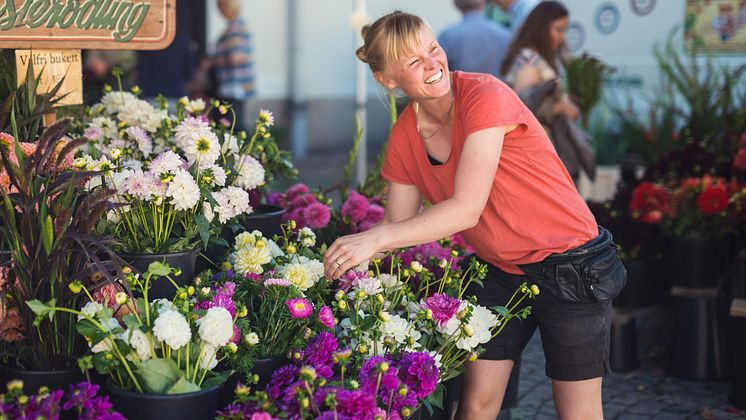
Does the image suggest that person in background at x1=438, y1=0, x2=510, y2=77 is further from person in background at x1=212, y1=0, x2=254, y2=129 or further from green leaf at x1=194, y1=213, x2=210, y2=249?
green leaf at x1=194, y1=213, x2=210, y2=249

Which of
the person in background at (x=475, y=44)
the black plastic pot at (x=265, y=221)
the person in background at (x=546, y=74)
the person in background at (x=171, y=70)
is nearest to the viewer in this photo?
the black plastic pot at (x=265, y=221)

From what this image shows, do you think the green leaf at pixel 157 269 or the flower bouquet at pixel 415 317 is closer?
the green leaf at pixel 157 269

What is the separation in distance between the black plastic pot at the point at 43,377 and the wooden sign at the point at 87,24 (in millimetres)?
1053

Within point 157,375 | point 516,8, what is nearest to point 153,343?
point 157,375

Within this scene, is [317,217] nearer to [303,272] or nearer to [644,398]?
[303,272]

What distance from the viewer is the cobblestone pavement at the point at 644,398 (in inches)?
146

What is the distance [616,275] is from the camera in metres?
2.35

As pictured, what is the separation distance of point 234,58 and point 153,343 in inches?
269

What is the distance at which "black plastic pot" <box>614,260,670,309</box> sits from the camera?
13.7ft

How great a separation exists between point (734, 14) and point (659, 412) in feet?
11.8

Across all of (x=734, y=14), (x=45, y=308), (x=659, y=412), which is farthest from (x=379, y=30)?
(x=734, y=14)

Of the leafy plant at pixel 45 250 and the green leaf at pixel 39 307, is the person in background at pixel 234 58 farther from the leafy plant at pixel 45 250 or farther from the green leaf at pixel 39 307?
the green leaf at pixel 39 307

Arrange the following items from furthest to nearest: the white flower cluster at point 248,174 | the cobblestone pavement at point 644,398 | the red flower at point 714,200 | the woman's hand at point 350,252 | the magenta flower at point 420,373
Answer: the red flower at point 714,200 < the cobblestone pavement at point 644,398 < the white flower cluster at point 248,174 < the woman's hand at point 350,252 < the magenta flower at point 420,373

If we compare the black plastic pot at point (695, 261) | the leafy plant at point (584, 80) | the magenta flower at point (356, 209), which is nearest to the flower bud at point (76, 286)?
the magenta flower at point (356, 209)
